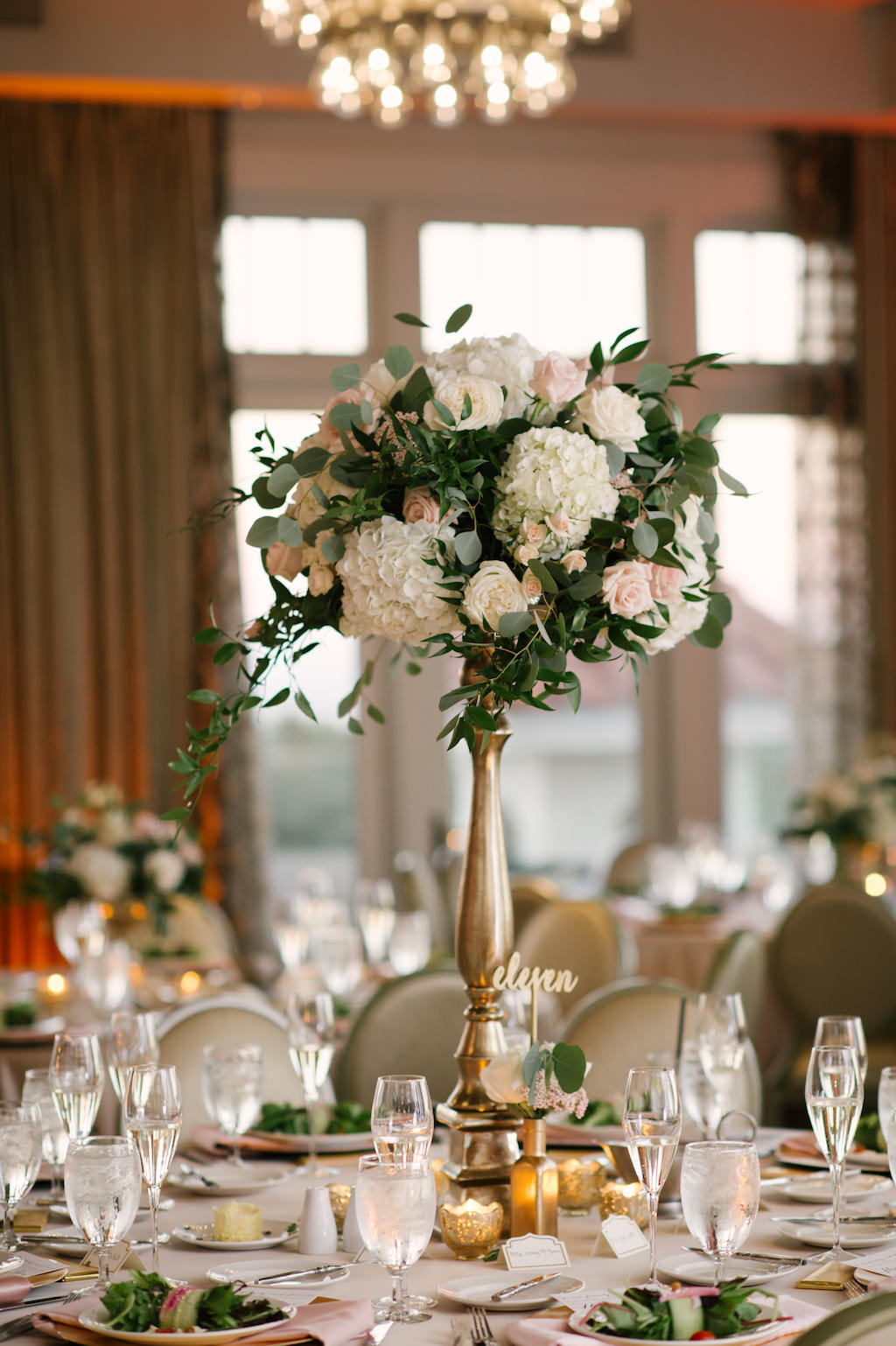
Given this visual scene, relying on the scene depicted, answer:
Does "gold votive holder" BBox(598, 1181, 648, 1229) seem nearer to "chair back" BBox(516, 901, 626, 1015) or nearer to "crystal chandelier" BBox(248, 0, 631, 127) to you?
"chair back" BBox(516, 901, 626, 1015)

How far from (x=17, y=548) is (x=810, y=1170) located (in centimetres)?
517

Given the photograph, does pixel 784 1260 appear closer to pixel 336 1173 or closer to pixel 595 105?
pixel 336 1173

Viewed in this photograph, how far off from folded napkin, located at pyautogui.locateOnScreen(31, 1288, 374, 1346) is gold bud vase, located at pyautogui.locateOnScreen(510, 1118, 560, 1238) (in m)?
0.31

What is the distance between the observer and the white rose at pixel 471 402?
1.90 metres

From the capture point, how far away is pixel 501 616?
1871 millimetres

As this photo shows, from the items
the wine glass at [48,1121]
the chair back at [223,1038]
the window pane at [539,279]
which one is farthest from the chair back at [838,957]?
the window pane at [539,279]

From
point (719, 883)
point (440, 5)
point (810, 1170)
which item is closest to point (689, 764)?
point (719, 883)

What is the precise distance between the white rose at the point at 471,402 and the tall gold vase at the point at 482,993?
32 cm

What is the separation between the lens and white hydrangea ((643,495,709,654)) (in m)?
2.03

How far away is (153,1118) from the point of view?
186 centimetres

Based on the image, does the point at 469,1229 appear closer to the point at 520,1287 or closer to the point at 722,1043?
the point at 520,1287

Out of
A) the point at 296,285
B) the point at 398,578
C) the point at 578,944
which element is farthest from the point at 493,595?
the point at 296,285

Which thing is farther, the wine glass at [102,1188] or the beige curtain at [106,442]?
the beige curtain at [106,442]

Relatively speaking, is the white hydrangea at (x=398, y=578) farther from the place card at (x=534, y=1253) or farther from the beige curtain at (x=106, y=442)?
the beige curtain at (x=106, y=442)
